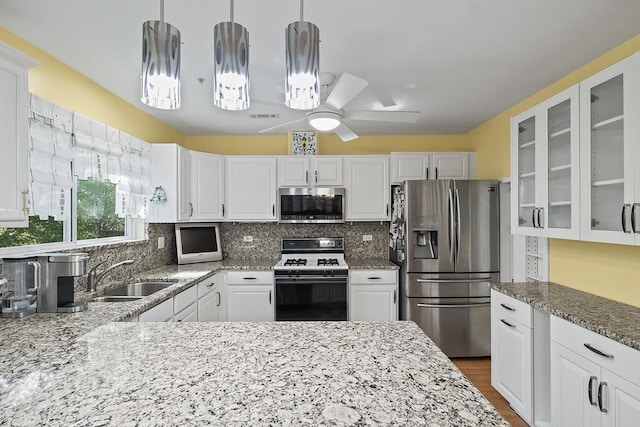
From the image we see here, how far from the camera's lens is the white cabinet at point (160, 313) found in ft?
6.80

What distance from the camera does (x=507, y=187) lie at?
11.2 feet

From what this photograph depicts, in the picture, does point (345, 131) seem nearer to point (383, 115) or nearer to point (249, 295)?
→ point (383, 115)

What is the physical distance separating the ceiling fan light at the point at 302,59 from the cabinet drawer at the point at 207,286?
98.0 inches

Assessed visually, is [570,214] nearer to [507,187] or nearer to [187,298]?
[507,187]

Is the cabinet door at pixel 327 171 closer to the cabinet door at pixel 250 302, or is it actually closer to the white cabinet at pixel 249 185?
the white cabinet at pixel 249 185

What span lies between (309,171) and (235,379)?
3.14 m

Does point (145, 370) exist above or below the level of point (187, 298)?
above

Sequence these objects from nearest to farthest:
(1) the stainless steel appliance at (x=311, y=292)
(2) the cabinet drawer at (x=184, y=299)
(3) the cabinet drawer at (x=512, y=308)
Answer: (3) the cabinet drawer at (x=512, y=308), (2) the cabinet drawer at (x=184, y=299), (1) the stainless steel appliance at (x=311, y=292)

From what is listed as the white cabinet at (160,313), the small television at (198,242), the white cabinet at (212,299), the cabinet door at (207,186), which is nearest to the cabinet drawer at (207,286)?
the white cabinet at (212,299)

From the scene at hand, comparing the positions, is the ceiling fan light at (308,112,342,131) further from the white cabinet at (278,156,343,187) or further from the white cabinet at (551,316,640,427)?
the white cabinet at (551,316,640,427)

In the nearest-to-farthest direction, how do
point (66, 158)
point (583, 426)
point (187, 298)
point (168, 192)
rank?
point (583, 426), point (66, 158), point (187, 298), point (168, 192)

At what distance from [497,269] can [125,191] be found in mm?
3628

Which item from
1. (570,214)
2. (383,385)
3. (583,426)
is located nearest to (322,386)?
(383,385)

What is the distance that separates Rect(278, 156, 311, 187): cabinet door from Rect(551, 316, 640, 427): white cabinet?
2.73 m
